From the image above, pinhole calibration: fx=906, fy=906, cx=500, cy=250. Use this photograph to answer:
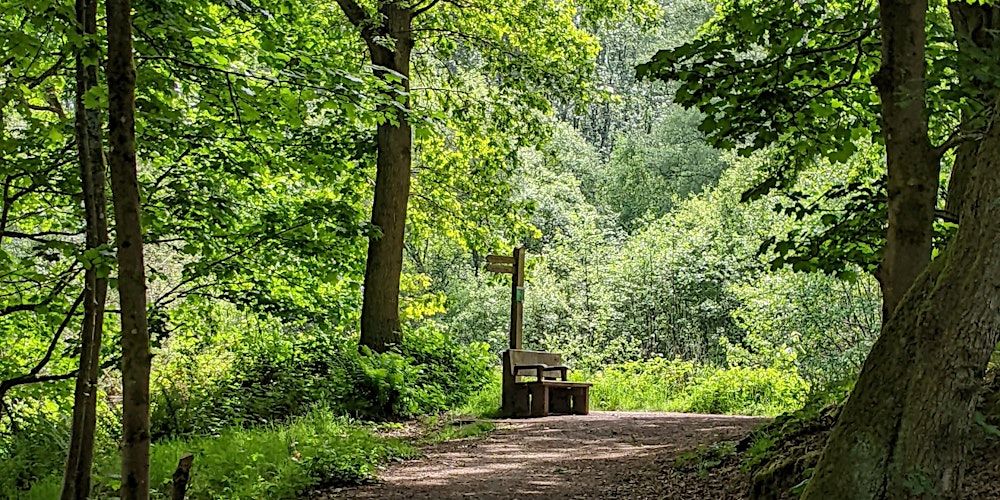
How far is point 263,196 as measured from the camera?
39.4 feet

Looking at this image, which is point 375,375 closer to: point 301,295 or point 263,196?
point 301,295

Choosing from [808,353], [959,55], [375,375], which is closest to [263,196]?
[375,375]

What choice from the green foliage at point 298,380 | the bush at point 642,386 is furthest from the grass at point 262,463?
the bush at point 642,386

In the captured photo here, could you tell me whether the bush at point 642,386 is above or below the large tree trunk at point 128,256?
below

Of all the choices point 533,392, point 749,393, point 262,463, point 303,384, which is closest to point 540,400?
point 533,392

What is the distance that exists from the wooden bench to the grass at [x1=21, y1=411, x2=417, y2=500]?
3569 millimetres

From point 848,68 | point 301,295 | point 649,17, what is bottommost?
point 301,295

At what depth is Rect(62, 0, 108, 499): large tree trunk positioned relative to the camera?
498cm

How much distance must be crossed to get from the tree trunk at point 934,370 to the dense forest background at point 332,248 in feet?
8.01

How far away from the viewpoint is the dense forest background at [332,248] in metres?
5.99

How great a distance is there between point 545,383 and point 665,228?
16440 mm

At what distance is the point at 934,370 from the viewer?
3258 millimetres

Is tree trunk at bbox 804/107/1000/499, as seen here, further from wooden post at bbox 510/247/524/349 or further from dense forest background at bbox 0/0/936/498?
wooden post at bbox 510/247/524/349

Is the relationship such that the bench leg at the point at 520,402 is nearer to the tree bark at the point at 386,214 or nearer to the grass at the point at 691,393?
the grass at the point at 691,393
